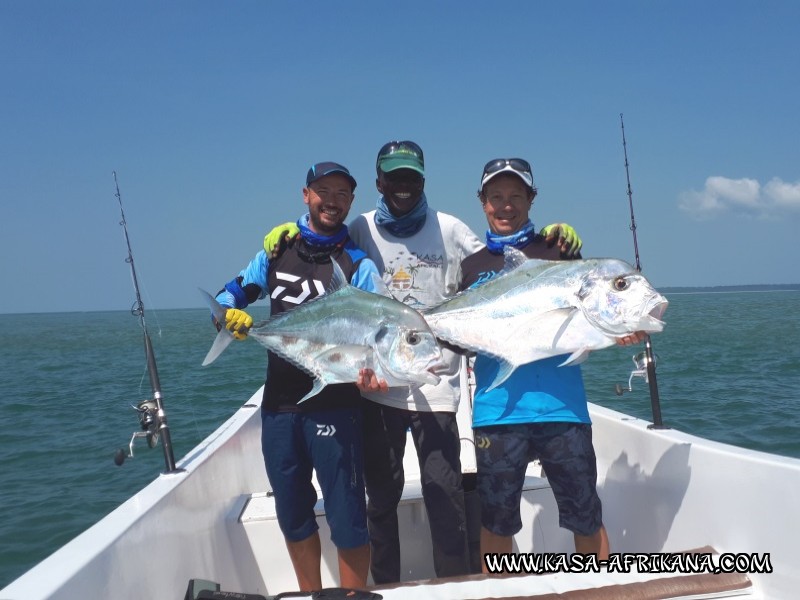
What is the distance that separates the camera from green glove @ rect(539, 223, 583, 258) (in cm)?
301

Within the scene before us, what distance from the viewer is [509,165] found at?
2939 mm

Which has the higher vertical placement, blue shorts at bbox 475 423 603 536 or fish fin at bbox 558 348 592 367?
fish fin at bbox 558 348 592 367

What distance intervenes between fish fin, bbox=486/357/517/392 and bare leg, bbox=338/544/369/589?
1100mm

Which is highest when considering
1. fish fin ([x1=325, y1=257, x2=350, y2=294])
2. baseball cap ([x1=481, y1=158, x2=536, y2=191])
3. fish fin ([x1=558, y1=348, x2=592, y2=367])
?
baseball cap ([x1=481, y1=158, x2=536, y2=191])

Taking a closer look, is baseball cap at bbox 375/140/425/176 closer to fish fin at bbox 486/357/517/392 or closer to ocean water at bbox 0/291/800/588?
fish fin at bbox 486/357/517/392

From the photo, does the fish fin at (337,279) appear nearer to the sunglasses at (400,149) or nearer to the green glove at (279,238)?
the green glove at (279,238)

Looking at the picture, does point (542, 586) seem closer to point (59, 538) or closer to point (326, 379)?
point (326, 379)

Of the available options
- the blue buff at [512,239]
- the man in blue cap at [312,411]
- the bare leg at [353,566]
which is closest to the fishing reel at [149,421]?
the man in blue cap at [312,411]

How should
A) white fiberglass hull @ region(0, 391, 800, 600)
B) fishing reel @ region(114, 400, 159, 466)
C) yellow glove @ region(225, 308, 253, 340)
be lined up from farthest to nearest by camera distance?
fishing reel @ region(114, 400, 159, 466)
yellow glove @ region(225, 308, 253, 340)
white fiberglass hull @ region(0, 391, 800, 600)

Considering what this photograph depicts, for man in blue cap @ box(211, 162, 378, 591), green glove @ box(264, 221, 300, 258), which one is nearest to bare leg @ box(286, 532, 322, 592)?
man in blue cap @ box(211, 162, 378, 591)

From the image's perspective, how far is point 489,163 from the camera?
3.04 metres

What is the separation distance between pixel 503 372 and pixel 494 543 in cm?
90

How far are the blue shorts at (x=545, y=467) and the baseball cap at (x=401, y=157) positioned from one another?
146cm

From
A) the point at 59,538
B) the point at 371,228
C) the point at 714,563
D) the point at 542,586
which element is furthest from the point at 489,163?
the point at 59,538
